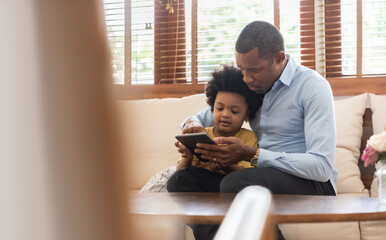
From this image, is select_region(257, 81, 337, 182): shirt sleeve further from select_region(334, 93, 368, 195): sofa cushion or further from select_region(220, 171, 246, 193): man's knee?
select_region(334, 93, 368, 195): sofa cushion

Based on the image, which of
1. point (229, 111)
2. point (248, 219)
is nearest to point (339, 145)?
point (229, 111)

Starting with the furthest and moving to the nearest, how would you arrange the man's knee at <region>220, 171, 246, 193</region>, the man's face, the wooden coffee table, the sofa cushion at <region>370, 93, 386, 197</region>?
the sofa cushion at <region>370, 93, 386, 197</region>
the man's face
the man's knee at <region>220, 171, 246, 193</region>
the wooden coffee table

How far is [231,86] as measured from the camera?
211 cm

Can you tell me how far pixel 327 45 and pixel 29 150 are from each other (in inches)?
120

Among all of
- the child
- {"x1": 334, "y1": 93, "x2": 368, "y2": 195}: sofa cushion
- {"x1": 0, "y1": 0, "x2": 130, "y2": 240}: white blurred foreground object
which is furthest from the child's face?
{"x1": 0, "y1": 0, "x2": 130, "y2": 240}: white blurred foreground object

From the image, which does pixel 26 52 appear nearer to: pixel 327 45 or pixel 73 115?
pixel 73 115

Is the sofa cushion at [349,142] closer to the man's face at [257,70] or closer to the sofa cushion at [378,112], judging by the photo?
the sofa cushion at [378,112]

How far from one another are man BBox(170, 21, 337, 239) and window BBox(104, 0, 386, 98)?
2.67ft

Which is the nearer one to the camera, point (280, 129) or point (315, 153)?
point (315, 153)

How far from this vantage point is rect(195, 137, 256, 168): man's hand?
178 cm

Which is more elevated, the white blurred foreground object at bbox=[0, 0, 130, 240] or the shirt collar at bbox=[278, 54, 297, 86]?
the shirt collar at bbox=[278, 54, 297, 86]

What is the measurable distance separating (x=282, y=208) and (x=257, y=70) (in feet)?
2.77

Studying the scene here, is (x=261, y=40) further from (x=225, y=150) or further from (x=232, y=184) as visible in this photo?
(x=232, y=184)

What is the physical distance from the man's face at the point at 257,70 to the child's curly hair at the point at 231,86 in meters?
0.06
